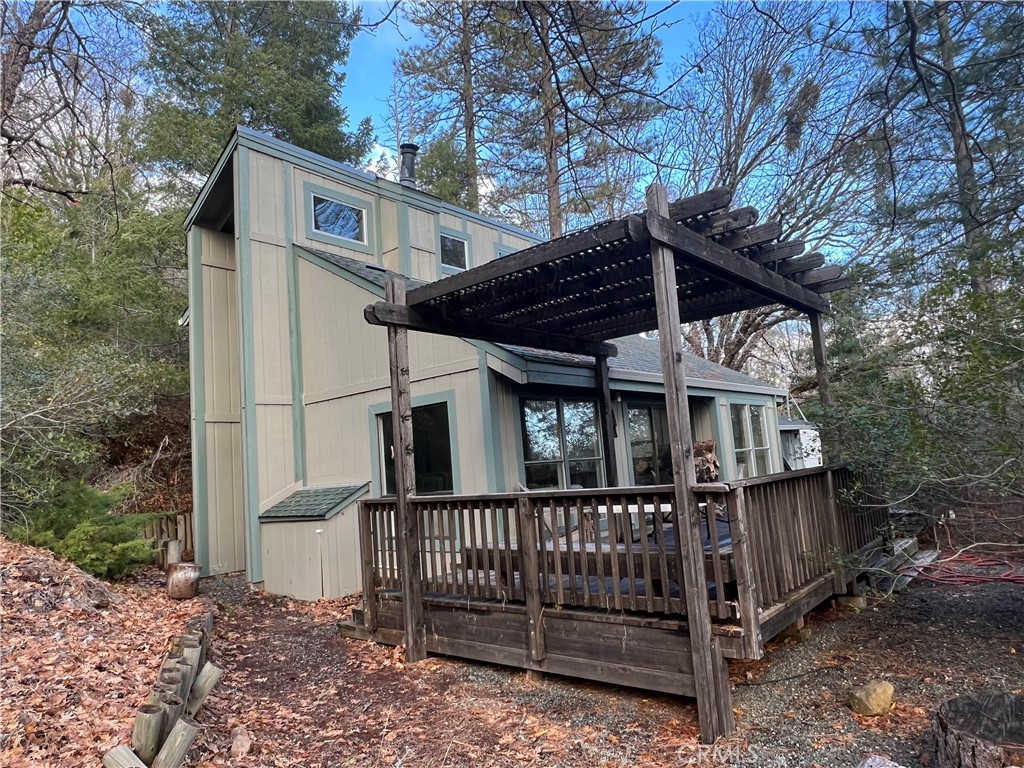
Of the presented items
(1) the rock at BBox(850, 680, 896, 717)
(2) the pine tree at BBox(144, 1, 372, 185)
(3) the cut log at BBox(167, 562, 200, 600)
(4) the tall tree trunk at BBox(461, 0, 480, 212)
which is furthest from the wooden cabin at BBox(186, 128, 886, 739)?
(2) the pine tree at BBox(144, 1, 372, 185)

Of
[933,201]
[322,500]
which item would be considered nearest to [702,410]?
[933,201]

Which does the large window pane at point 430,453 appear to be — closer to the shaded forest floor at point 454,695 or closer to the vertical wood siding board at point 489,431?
the vertical wood siding board at point 489,431

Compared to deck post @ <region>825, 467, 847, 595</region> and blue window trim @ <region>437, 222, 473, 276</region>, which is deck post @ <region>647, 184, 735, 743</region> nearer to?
deck post @ <region>825, 467, 847, 595</region>

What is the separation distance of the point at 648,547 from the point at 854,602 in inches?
105

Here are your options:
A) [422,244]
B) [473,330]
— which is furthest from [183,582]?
[422,244]

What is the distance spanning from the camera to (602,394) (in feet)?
26.5

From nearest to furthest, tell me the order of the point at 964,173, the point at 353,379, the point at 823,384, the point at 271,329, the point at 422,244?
the point at 964,173 < the point at 823,384 < the point at 353,379 < the point at 271,329 < the point at 422,244

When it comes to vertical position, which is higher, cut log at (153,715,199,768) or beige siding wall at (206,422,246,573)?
beige siding wall at (206,422,246,573)

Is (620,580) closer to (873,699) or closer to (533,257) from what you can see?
(873,699)

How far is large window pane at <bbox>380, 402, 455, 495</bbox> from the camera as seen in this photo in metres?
7.49

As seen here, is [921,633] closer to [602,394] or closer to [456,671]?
[456,671]

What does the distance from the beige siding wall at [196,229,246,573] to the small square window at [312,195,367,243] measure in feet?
5.74

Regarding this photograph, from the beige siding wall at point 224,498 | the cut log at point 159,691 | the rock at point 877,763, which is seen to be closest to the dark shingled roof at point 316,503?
the beige siding wall at point 224,498

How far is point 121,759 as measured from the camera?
2.83 m
